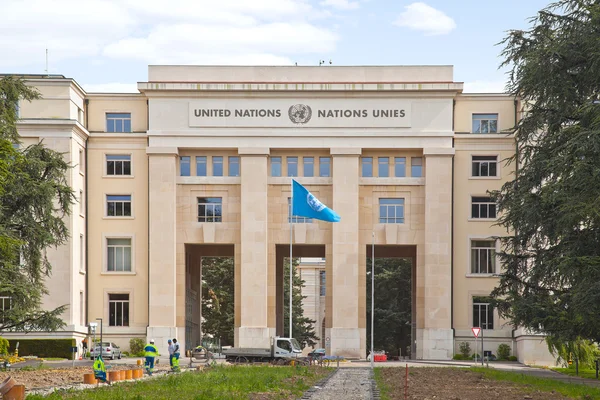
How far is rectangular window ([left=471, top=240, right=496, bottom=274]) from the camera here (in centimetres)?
7375

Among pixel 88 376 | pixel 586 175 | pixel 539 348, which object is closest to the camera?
pixel 586 175

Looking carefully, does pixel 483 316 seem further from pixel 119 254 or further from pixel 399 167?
pixel 119 254

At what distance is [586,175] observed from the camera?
3406cm

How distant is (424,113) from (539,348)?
17629 mm

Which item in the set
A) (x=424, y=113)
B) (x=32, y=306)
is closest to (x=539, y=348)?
(x=424, y=113)

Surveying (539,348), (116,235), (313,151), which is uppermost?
(313,151)

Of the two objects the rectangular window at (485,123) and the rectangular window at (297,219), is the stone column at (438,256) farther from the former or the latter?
the rectangular window at (297,219)

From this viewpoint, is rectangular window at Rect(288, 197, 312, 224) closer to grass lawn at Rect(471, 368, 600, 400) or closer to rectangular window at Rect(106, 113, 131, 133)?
rectangular window at Rect(106, 113, 131, 133)

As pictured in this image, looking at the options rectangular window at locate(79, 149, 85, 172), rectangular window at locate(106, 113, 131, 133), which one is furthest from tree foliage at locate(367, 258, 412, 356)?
rectangular window at locate(79, 149, 85, 172)

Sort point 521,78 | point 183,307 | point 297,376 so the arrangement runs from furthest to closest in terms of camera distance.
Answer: point 183,307, point 521,78, point 297,376

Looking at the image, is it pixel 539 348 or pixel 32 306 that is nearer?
pixel 32 306

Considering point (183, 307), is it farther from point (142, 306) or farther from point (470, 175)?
point (470, 175)

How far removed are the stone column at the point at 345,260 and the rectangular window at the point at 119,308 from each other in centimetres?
1396

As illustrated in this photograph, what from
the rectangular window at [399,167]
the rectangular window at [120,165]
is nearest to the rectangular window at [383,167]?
the rectangular window at [399,167]
